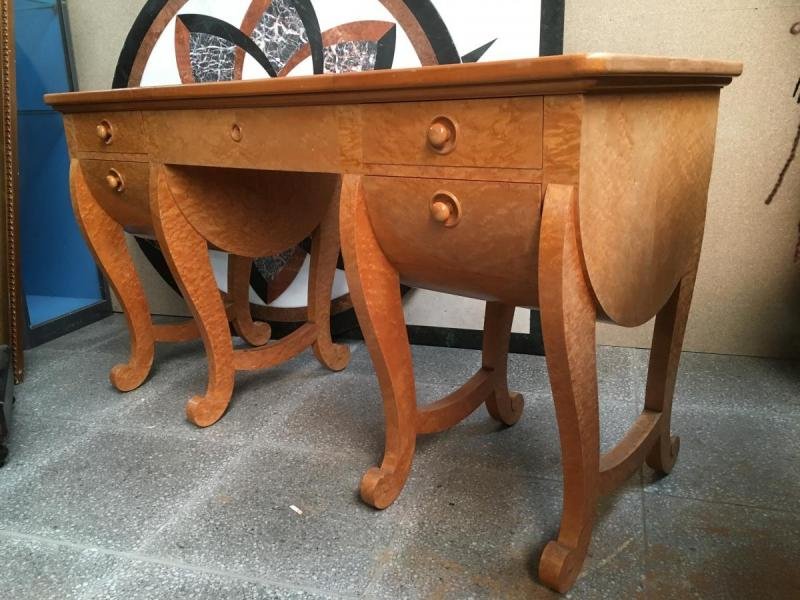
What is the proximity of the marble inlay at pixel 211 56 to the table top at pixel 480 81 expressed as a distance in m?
1.01

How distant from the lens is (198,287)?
2.01m

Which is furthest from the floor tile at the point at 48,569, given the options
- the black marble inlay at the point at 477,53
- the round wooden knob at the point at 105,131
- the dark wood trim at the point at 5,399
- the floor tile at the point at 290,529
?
the black marble inlay at the point at 477,53

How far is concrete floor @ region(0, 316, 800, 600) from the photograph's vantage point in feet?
4.46

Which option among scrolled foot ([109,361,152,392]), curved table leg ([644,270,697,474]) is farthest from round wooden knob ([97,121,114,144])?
curved table leg ([644,270,697,474])

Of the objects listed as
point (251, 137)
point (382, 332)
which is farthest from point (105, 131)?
point (382, 332)

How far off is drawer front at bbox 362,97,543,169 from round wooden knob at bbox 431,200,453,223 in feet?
0.25

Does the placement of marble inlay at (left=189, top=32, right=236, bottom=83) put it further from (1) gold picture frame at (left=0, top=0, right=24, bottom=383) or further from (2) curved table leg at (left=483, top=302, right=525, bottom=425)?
(2) curved table leg at (left=483, top=302, right=525, bottom=425)

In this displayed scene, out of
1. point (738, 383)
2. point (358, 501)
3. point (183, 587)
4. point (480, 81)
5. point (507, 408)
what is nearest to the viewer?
point (480, 81)

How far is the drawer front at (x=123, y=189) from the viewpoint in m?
1.96

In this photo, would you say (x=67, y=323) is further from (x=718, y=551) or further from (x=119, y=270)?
(x=718, y=551)

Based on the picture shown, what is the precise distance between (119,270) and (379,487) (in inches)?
50.6

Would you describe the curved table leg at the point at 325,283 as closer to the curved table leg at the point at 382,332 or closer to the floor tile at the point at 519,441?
the floor tile at the point at 519,441

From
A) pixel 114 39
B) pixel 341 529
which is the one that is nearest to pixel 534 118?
pixel 341 529

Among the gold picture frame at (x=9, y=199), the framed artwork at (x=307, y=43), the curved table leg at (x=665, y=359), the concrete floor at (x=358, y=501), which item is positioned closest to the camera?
the concrete floor at (x=358, y=501)
